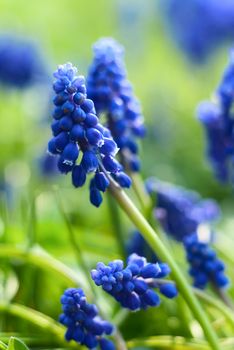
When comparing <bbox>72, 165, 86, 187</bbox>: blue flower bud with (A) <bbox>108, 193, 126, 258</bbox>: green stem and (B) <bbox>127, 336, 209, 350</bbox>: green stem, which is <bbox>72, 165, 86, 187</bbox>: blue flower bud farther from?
(A) <bbox>108, 193, 126, 258</bbox>: green stem

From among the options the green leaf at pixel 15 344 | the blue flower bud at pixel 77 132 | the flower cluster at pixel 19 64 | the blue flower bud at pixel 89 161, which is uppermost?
the flower cluster at pixel 19 64

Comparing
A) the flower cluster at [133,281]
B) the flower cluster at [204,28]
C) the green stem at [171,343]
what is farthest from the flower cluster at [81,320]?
the flower cluster at [204,28]

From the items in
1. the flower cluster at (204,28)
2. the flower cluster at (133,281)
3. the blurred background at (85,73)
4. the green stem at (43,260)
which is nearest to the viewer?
the flower cluster at (133,281)

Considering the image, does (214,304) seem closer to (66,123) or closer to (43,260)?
(43,260)

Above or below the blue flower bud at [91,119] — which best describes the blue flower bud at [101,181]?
below

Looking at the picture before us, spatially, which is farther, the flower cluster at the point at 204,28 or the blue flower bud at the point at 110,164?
the flower cluster at the point at 204,28

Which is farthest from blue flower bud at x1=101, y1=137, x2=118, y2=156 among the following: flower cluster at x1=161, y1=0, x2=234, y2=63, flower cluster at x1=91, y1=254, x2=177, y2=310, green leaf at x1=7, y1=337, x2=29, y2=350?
flower cluster at x1=161, y1=0, x2=234, y2=63

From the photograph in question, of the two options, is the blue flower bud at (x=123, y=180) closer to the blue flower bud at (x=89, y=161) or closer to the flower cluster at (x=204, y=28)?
the blue flower bud at (x=89, y=161)

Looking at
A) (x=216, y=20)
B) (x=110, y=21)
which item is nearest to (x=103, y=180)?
(x=216, y=20)
